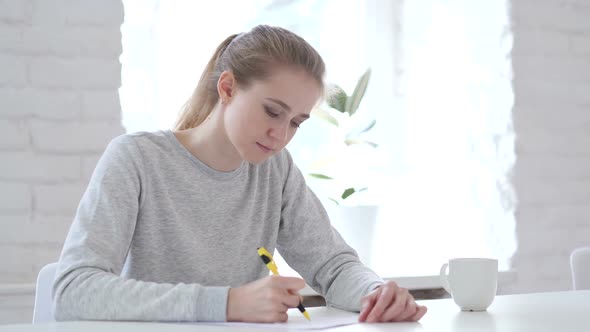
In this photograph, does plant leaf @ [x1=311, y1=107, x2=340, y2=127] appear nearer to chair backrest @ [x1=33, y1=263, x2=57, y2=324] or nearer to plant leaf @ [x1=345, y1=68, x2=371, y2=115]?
plant leaf @ [x1=345, y1=68, x2=371, y2=115]

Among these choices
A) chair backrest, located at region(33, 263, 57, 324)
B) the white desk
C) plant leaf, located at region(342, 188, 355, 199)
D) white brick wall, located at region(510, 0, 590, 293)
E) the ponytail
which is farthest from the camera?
white brick wall, located at region(510, 0, 590, 293)

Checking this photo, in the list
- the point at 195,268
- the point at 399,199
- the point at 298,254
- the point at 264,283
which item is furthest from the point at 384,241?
the point at 264,283

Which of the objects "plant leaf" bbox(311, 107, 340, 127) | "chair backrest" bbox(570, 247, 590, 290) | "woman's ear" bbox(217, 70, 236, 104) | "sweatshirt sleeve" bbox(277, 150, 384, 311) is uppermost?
"woman's ear" bbox(217, 70, 236, 104)

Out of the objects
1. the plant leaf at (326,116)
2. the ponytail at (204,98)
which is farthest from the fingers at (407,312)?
the plant leaf at (326,116)

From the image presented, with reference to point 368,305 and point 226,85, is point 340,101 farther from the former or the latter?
point 368,305

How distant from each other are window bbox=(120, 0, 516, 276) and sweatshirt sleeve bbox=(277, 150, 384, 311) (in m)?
0.87

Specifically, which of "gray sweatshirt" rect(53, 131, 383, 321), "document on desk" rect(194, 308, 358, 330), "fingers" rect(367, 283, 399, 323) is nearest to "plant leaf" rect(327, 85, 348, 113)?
"gray sweatshirt" rect(53, 131, 383, 321)

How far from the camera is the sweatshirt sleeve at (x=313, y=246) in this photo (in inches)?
53.9

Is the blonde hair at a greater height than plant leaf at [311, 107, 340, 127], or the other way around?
the blonde hair

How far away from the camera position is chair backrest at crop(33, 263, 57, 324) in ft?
4.16

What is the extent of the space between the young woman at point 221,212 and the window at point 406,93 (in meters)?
0.91

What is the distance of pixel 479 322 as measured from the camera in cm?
102

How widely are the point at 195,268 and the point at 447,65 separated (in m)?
1.57

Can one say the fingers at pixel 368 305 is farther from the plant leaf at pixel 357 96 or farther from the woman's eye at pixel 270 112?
the plant leaf at pixel 357 96
